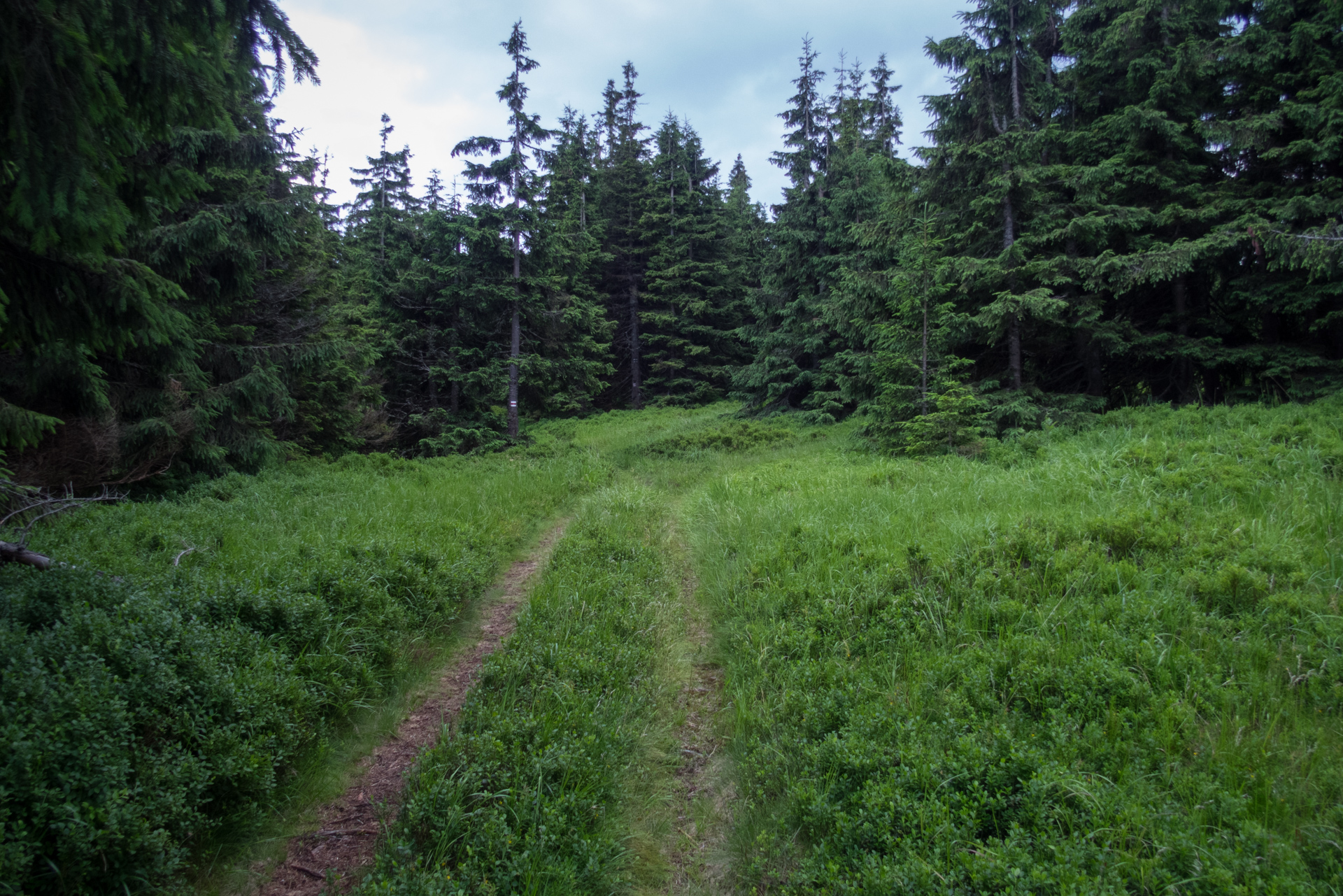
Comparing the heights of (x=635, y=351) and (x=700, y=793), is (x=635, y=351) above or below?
above

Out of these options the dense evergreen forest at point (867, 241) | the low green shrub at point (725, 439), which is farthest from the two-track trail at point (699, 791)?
the low green shrub at point (725, 439)

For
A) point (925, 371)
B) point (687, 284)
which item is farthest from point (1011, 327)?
point (687, 284)

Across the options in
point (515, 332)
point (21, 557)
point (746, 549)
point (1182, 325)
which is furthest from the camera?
point (515, 332)

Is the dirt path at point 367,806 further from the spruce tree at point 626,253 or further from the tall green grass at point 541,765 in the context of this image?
the spruce tree at point 626,253

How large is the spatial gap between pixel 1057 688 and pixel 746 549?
4063 mm

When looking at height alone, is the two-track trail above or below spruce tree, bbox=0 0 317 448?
below

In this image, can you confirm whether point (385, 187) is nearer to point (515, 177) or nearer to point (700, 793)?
point (515, 177)

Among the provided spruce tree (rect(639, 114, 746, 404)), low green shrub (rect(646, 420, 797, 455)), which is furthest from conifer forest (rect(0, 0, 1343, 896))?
spruce tree (rect(639, 114, 746, 404))

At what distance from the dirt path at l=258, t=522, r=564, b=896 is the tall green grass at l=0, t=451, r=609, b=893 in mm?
345

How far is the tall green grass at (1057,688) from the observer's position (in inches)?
102

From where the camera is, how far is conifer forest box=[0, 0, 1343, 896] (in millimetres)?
2875

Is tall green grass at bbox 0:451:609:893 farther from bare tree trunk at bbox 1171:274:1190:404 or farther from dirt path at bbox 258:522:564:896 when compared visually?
bare tree trunk at bbox 1171:274:1190:404

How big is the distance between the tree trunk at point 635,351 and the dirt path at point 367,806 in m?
26.9

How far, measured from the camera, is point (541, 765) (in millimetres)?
3506
